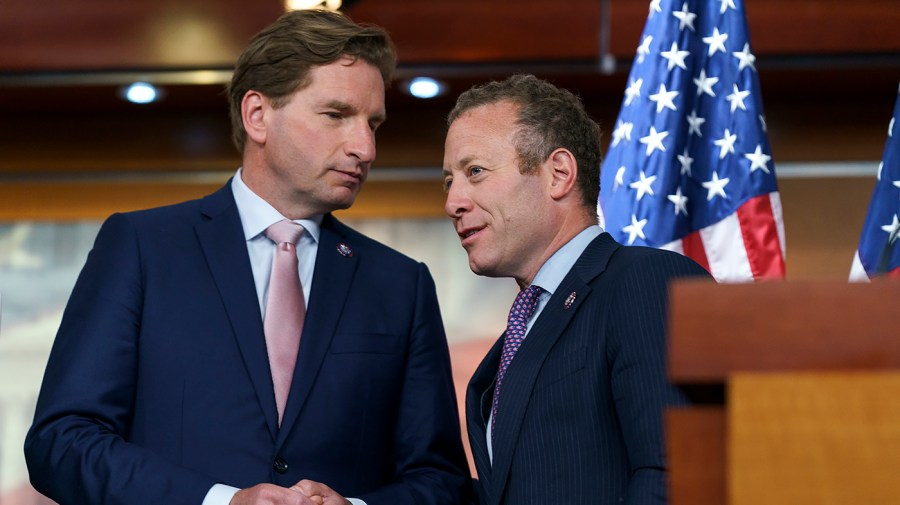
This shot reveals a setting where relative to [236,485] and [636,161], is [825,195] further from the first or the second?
[236,485]

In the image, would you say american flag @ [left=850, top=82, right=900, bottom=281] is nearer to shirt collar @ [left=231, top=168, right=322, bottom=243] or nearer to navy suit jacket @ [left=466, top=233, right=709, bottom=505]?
navy suit jacket @ [left=466, top=233, right=709, bottom=505]

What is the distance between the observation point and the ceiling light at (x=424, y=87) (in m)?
3.95

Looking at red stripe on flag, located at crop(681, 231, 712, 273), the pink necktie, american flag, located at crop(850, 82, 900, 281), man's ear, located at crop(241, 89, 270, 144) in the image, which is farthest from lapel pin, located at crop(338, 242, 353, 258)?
american flag, located at crop(850, 82, 900, 281)

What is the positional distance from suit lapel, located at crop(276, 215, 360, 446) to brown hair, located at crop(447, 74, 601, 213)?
0.40 meters

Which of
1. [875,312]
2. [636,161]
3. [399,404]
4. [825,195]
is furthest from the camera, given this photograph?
[825,195]

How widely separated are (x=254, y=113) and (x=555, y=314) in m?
0.90

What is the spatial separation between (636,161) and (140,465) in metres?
1.33

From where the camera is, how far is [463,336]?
4.18 meters

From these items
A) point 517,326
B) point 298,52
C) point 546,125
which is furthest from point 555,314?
point 298,52

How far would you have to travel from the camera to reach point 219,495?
81.8 inches

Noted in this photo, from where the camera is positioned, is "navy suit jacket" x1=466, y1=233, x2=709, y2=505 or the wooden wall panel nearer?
"navy suit jacket" x1=466, y1=233, x2=709, y2=505

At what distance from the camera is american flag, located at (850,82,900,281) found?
2.60 metres

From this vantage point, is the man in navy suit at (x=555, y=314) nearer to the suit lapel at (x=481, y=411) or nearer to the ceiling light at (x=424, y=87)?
the suit lapel at (x=481, y=411)

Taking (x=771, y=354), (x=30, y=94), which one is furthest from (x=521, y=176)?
(x=30, y=94)
